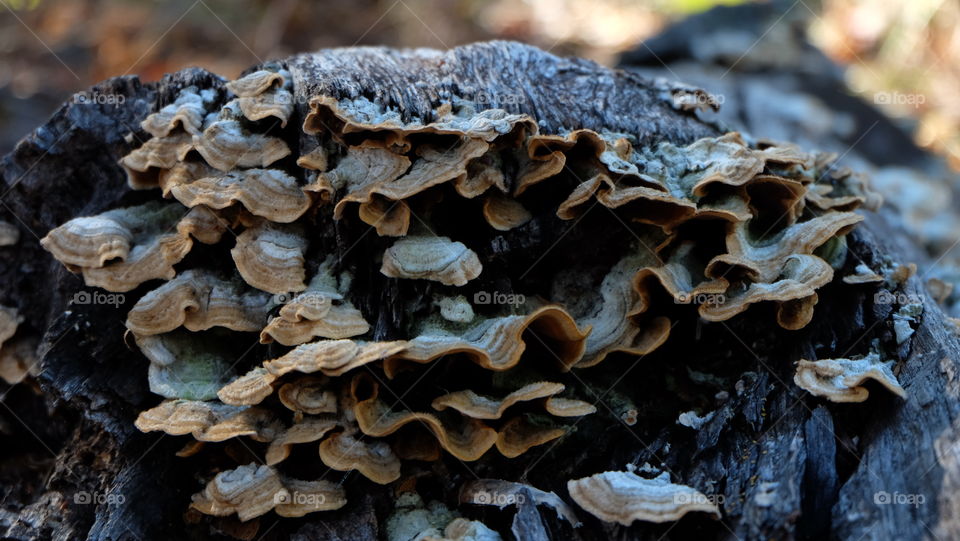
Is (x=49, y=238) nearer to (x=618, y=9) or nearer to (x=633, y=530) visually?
(x=633, y=530)

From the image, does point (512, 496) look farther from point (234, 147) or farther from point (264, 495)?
point (234, 147)

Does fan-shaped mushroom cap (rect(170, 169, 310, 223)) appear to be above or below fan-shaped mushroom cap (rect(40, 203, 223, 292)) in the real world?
above

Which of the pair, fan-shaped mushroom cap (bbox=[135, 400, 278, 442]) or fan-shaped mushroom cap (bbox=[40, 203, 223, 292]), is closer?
fan-shaped mushroom cap (bbox=[135, 400, 278, 442])

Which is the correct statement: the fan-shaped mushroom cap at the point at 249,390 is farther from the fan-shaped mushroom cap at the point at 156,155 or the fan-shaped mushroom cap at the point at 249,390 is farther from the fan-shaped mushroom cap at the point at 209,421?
the fan-shaped mushroom cap at the point at 156,155

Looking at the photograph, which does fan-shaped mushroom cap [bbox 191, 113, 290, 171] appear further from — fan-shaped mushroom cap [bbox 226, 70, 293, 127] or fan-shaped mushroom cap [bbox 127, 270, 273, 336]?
fan-shaped mushroom cap [bbox 127, 270, 273, 336]

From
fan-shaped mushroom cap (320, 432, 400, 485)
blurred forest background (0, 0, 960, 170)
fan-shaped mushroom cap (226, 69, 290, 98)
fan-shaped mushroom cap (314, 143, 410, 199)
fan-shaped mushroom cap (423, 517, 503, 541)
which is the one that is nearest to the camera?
fan-shaped mushroom cap (423, 517, 503, 541)

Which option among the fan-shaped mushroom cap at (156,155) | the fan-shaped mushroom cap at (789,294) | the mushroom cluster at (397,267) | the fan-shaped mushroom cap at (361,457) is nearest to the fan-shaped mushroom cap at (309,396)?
the mushroom cluster at (397,267)

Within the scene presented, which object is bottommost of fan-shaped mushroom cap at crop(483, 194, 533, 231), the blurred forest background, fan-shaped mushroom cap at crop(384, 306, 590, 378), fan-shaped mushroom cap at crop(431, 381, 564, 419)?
the blurred forest background

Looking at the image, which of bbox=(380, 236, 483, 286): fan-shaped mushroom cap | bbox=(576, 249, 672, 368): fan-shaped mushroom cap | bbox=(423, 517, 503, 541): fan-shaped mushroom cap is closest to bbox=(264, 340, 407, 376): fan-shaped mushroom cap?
bbox=(380, 236, 483, 286): fan-shaped mushroom cap
